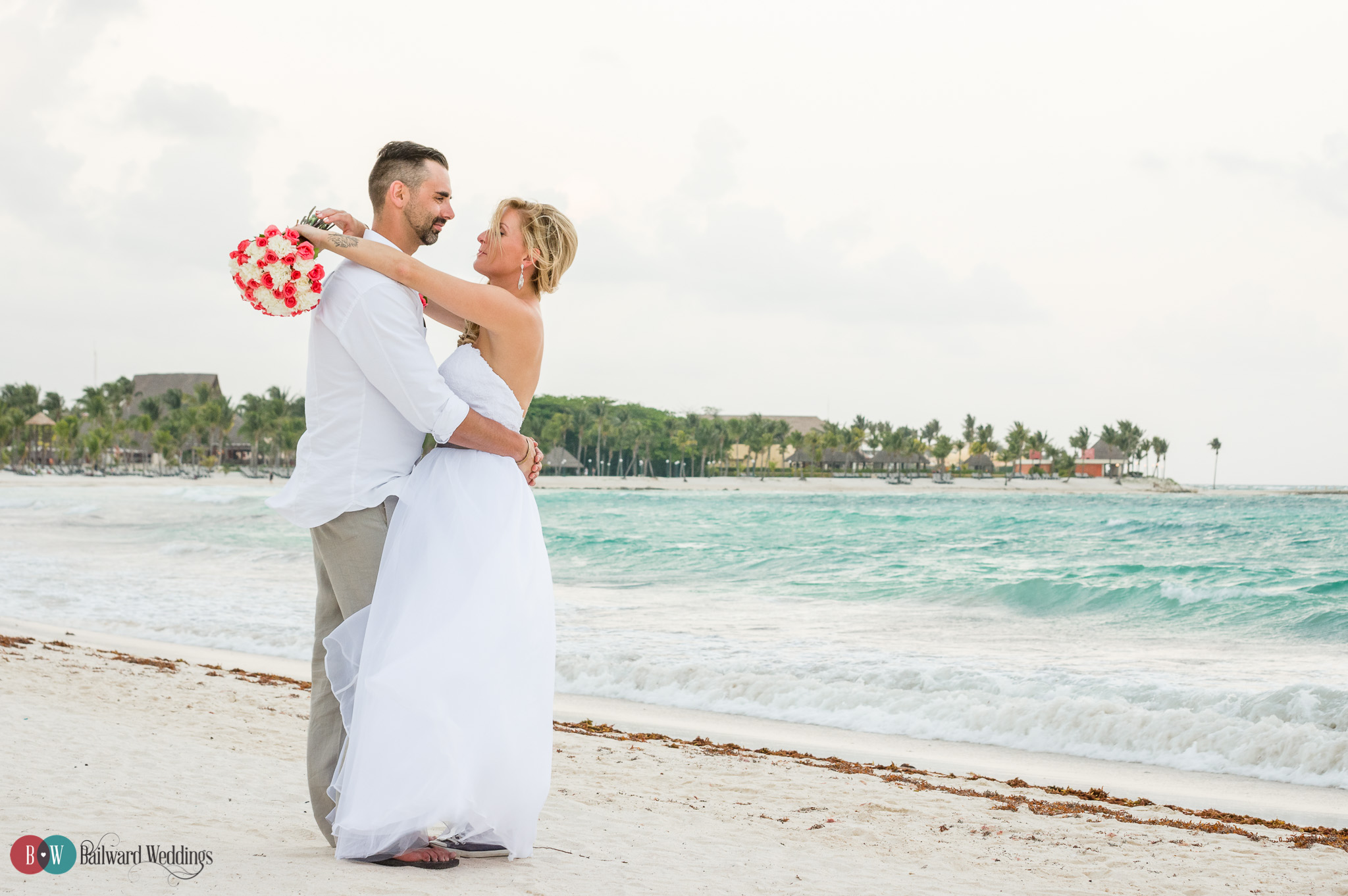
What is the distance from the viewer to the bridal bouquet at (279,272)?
2.78 metres

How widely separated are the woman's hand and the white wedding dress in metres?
0.48

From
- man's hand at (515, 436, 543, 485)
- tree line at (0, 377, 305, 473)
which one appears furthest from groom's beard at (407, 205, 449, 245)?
tree line at (0, 377, 305, 473)

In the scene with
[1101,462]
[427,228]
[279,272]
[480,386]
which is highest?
[1101,462]

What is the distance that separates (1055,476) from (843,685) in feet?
401

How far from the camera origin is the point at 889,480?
108m

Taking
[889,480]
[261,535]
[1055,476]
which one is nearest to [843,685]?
[261,535]

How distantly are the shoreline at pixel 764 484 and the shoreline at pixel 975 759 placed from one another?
62754 mm

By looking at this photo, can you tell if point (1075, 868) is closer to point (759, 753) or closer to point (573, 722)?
point (759, 753)

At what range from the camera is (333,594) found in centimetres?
304

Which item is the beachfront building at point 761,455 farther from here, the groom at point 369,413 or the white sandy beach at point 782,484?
the groom at point 369,413

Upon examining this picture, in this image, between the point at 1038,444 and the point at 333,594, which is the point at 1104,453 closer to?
the point at 1038,444

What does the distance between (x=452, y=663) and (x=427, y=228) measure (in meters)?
1.31

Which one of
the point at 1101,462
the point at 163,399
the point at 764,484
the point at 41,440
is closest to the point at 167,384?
the point at 163,399

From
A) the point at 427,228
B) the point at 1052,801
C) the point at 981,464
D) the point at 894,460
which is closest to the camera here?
the point at 427,228
